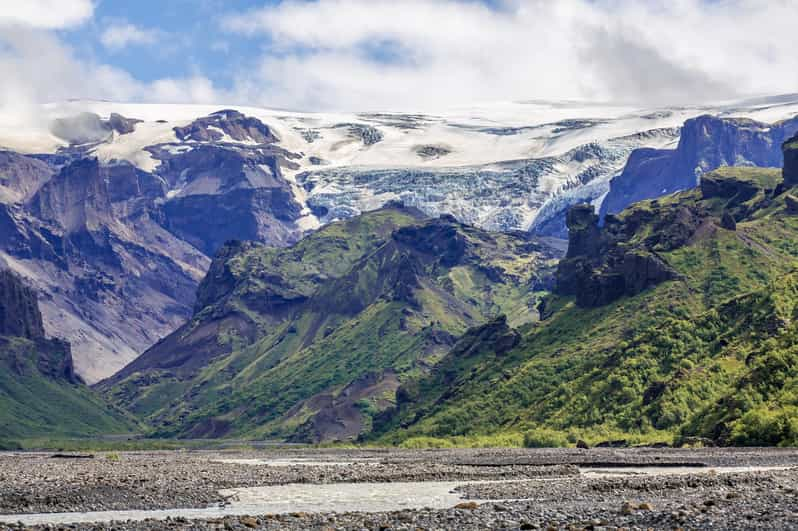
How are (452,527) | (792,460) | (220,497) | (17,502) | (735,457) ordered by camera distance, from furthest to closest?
1. (735,457)
2. (792,460)
3. (220,497)
4. (17,502)
5. (452,527)

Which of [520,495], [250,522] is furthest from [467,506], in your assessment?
[250,522]

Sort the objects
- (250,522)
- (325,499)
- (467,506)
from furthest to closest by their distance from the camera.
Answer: (325,499), (467,506), (250,522)

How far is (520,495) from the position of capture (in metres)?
144

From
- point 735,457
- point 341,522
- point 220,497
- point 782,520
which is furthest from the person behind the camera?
point 735,457

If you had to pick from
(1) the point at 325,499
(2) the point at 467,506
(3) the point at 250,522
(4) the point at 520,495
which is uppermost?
(2) the point at 467,506

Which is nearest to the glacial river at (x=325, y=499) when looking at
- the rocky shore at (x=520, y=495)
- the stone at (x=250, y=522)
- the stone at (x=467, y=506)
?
the rocky shore at (x=520, y=495)

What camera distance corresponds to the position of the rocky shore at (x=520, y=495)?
110m

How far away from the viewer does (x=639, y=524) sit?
346 feet

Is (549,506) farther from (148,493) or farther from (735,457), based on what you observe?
(735,457)

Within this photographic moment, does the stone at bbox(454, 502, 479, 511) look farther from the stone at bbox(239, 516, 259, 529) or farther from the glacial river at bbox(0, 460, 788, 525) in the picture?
the stone at bbox(239, 516, 259, 529)

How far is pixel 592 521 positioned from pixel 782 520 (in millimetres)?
13981

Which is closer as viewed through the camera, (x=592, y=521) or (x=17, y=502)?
(x=592, y=521)

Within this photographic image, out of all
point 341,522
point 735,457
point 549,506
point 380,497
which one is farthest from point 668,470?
point 341,522

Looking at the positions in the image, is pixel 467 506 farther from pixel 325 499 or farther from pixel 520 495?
pixel 325 499
